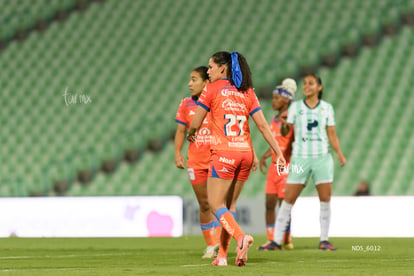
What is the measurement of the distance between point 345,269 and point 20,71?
14.1 metres

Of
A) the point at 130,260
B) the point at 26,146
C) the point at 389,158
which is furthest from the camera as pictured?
the point at 26,146

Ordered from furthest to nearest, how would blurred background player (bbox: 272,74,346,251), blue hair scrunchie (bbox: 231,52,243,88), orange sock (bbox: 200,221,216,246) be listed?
blurred background player (bbox: 272,74,346,251) < orange sock (bbox: 200,221,216,246) < blue hair scrunchie (bbox: 231,52,243,88)

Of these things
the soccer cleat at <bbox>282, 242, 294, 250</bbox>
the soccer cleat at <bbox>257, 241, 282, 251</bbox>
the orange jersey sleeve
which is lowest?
the soccer cleat at <bbox>282, 242, 294, 250</bbox>

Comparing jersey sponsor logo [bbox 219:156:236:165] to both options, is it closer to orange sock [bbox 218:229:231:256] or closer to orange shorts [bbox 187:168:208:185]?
orange sock [bbox 218:229:231:256]

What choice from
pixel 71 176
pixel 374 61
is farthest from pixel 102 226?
pixel 374 61

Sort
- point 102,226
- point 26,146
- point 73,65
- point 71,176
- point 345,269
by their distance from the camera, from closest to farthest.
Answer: point 345,269, point 102,226, point 71,176, point 26,146, point 73,65

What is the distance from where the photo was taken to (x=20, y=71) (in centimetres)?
1934

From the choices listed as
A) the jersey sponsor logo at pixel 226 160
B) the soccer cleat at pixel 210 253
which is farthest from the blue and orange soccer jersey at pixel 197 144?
the jersey sponsor logo at pixel 226 160

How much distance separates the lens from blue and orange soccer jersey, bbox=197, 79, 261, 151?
679cm

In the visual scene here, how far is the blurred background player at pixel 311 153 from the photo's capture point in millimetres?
9375

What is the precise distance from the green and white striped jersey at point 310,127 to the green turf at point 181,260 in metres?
1.14

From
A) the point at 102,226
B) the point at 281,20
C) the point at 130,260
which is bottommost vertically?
the point at 102,226

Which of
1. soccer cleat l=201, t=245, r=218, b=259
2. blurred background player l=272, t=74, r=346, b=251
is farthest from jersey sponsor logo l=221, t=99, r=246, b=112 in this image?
blurred background player l=272, t=74, r=346, b=251

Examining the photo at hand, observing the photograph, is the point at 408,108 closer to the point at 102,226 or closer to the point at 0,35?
the point at 102,226
